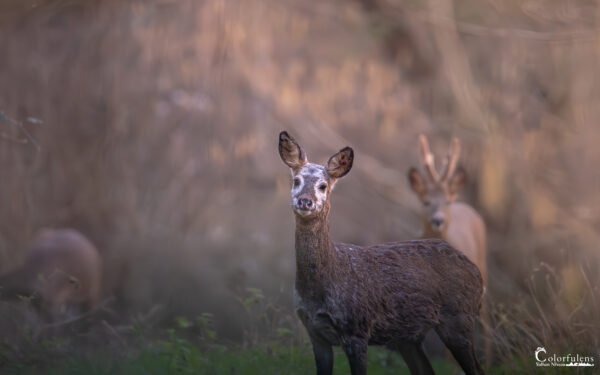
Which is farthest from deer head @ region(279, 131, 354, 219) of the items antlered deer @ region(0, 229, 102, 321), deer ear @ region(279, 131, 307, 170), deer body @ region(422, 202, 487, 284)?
deer body @ region(422, 202, 487, 284)

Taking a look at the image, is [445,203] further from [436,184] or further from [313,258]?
[313,258]

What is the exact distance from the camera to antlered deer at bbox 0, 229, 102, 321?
11.1 meters

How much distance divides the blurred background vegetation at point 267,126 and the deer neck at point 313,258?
19.5 ft

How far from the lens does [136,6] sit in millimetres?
14367

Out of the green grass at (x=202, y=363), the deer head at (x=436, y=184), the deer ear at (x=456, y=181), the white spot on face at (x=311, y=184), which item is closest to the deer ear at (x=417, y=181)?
the deer head at (x=436, y=184)

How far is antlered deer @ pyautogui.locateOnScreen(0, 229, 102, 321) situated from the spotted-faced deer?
12.1 ft

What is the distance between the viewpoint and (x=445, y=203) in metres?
12.0

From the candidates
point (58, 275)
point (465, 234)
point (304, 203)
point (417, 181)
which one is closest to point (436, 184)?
point (417, 181)

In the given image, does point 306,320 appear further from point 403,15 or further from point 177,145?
point 403,15

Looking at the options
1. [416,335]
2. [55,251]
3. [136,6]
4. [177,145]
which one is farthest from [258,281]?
[416,335]

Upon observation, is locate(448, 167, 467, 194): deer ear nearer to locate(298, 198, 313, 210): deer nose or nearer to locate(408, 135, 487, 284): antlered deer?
locate(408, 135, 487, 284): antlered deer

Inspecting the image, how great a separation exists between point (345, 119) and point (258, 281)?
300cm

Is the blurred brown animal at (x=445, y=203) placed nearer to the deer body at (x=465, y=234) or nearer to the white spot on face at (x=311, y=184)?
the deer body at (x=465, y=234)

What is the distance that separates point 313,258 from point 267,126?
820 cm
